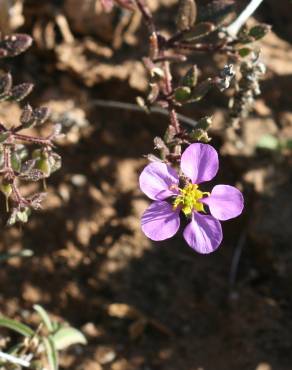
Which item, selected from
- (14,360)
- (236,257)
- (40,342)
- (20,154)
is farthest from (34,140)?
(236,257)

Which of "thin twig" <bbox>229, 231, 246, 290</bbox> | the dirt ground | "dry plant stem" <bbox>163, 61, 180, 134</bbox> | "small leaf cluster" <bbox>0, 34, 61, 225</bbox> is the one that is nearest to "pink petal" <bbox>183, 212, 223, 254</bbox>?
"dry plant stem" <bbox>163, 61, 180, 134</bbox>

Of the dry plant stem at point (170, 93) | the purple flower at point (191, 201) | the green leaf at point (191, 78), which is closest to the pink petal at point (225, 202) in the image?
the purple flower at point (191, 201)

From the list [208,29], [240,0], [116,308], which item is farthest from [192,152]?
[240,0]

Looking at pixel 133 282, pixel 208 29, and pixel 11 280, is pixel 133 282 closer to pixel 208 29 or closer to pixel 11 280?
pixel 11 280

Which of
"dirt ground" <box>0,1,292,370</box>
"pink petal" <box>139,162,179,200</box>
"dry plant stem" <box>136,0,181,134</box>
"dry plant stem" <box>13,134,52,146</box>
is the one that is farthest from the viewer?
"dirt ground" <box>0,1,292,370</box>

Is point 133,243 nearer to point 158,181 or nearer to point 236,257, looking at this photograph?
point 236,257

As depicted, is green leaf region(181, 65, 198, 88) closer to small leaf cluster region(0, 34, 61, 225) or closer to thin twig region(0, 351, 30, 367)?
small leaf cluster region(0, 34, 61, 225)
